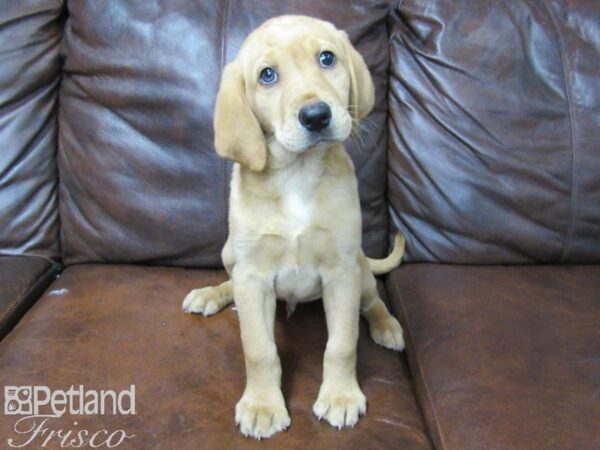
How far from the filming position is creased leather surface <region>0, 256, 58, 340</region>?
4.85ft

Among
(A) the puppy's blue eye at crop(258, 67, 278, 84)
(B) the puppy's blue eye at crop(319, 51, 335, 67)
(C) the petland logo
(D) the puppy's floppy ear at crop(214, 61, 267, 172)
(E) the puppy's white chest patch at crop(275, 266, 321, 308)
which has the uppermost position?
(B) the puppy's blue eye at crop(319, 51, 335, 67)

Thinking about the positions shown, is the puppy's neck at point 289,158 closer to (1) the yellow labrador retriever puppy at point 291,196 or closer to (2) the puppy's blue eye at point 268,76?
(1) the yellow labrador retriever puppy at point 291,196

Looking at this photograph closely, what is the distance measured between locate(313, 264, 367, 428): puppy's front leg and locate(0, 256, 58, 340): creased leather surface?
829 millimetres

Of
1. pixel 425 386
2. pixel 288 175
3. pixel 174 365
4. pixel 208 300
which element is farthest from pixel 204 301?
pixel 425 386

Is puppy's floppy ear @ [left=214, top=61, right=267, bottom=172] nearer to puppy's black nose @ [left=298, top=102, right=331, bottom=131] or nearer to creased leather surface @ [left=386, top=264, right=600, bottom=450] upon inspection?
puppy's black nose @ [left=298, top=102, right=331, bottom=131]

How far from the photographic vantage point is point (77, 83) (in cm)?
175

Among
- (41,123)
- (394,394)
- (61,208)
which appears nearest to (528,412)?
(394,394)

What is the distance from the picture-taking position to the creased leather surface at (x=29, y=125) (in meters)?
1.71

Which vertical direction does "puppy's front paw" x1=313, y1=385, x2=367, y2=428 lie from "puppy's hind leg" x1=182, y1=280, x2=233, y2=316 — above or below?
above

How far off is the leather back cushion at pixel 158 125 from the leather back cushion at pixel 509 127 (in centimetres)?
17

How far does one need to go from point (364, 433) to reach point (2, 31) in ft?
5.09

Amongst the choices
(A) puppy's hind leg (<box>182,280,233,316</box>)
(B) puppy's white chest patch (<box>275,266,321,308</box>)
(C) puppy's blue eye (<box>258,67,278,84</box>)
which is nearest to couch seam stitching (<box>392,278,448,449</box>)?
(B) puppy's white chest patch (<box>275,266,321,308</box>)

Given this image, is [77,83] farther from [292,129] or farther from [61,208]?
[292,129]

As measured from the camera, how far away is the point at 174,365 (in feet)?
4.24
